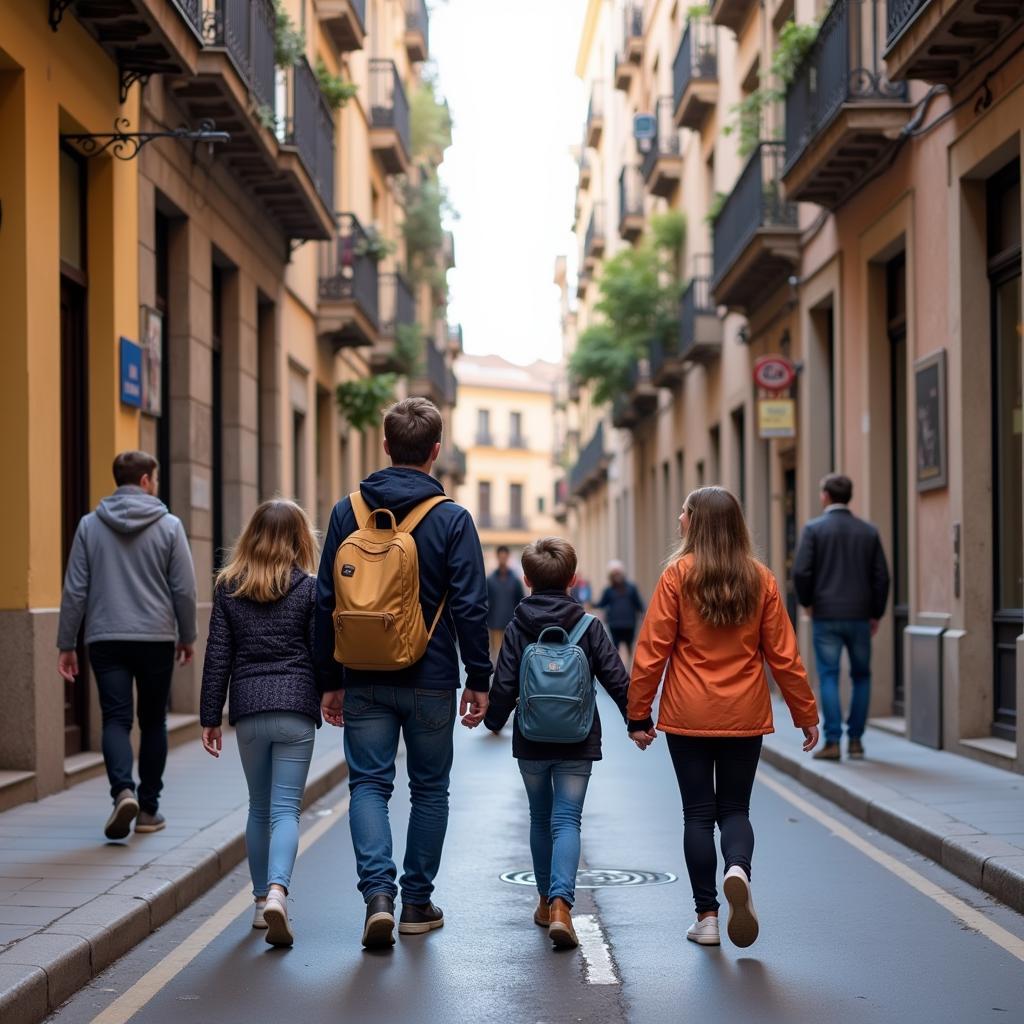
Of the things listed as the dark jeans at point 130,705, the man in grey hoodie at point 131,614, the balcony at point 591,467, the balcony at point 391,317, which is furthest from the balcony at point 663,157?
the dark jeans at point 130,705

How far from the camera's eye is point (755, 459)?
2375 cm

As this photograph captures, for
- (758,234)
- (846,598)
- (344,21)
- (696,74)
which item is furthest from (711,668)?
(696,74)

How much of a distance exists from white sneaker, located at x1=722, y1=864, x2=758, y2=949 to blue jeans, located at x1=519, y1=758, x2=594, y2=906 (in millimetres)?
637

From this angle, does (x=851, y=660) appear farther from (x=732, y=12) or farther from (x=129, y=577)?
(x=732, y=12)

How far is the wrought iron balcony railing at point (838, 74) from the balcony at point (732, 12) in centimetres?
472

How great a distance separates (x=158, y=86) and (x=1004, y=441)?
7418 millimetres

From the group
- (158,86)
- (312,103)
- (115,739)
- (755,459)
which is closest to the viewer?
(115,739)

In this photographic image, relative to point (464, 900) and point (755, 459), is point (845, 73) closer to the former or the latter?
point (755, 459)

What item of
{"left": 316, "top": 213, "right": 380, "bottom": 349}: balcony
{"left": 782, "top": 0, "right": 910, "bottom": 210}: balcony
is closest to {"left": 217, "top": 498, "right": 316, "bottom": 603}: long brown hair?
{"left": 782, "top": 0, "right": 910, "bottom": 210}: balcony

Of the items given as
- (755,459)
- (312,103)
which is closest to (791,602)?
(755,459)

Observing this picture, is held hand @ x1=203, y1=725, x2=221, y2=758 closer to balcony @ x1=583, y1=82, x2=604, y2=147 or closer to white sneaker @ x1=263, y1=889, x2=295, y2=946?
white sneaker @ x1=263, y1=889, x2=295, y2=946

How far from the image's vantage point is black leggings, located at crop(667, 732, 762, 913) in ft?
21.9

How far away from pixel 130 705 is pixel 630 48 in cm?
3016

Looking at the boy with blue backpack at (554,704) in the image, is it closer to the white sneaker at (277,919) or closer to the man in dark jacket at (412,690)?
the man in dark jacket at (412,690)
